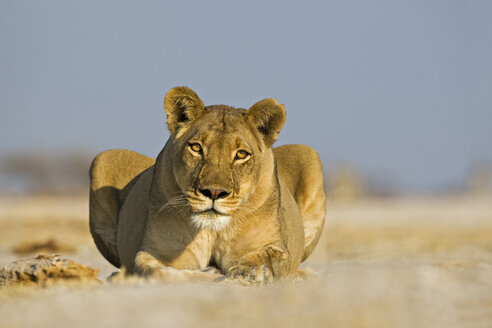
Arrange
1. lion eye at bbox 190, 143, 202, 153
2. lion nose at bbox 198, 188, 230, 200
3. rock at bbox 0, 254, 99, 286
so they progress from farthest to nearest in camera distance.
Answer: lion eye at bbox 190, 143, 202, 153 < lion nose at bbox 198, 188, 230, 200 < rock at bbox 0, 254, 99, 286

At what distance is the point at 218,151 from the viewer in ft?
17.1

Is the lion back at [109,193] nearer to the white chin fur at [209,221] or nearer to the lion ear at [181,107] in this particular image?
the lion ear at [181,107]

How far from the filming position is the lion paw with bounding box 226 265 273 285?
4988mm

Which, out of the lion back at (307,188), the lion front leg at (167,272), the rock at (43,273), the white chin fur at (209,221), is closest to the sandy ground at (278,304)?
the rock at (43,273)

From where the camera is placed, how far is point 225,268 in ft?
17.7

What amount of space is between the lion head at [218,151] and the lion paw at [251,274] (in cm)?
34

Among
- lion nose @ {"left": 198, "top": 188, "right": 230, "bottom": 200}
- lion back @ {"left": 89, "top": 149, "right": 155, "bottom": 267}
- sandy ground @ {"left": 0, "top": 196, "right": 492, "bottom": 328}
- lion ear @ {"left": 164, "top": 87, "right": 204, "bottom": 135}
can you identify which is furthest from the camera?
lion back @ {"left": 89, "top": 149, "right": 155, "bottom": 267}

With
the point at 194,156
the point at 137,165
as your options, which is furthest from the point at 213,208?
the point at 137,165

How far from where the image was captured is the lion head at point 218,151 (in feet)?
16.4

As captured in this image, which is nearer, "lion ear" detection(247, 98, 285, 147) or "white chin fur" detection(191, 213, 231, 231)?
"white chin fur" detection(191, 213, 231, 231)

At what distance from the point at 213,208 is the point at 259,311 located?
1.78 m

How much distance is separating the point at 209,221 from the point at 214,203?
0.49 feet

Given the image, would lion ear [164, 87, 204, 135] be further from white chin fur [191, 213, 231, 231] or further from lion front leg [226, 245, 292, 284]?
lion front leg [226, 245, 292, 284]

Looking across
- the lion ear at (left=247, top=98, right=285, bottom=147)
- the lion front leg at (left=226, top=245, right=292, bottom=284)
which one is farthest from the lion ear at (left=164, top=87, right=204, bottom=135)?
the lion front leg at (left=226, top=245, right=292, bottom=284)
